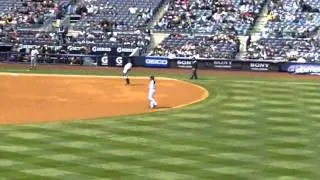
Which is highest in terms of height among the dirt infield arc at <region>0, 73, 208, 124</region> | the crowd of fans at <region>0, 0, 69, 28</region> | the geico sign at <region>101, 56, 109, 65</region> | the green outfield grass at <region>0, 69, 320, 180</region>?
the crowd of fans at <region>0, 0, 69, 28</region>

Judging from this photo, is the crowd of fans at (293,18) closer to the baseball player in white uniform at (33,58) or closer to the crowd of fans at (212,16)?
the crowd of fans at (212,16)

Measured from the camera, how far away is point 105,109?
2750cm

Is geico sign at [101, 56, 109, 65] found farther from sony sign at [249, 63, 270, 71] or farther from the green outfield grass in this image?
the green outfield grass

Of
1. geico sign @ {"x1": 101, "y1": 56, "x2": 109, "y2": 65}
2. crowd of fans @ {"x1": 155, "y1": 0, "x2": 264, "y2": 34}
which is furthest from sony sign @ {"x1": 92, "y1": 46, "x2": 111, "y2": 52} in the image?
crowd of fans @ {"x1": 155, "y1": 0, "x2": 264, "y2": 34}

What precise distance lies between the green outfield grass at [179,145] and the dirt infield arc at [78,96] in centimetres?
197

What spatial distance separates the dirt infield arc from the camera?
26125 mm

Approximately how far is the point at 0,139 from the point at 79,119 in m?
4.80

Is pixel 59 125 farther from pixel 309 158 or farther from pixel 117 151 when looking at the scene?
pixel 309 158

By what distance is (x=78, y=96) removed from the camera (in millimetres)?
31953

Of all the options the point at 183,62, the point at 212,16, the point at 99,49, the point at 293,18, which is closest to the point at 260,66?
the point at 183,62

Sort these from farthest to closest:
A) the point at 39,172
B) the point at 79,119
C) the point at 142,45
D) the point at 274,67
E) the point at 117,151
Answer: the point at 142,45 < the point at 274,67 < the point at 79,119 < the point at 117,151 < the point at 39,172

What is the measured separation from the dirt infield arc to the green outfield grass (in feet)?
6.45

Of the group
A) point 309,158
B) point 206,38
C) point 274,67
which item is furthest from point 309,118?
point 206,38

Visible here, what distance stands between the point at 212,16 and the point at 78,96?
80.0 ft
